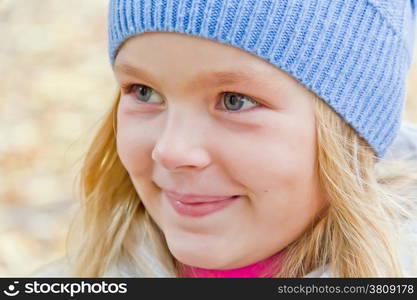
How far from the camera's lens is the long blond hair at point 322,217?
71.4 inches

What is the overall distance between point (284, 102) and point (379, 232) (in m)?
0.41

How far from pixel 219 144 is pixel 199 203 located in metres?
0.17

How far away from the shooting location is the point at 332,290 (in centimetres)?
184

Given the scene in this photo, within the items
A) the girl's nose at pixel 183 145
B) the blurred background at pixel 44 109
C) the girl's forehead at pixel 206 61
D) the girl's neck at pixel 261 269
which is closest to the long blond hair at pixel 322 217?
the girl's neck at pixel 261 269

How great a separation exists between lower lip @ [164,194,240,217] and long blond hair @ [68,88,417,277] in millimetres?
232

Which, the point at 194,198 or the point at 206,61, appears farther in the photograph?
the point at 194,198

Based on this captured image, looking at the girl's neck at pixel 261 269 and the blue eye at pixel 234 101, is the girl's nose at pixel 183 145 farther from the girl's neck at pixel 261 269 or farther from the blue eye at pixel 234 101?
the girl's neck at pixel 261 269

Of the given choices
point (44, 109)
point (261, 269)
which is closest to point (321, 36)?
point (261, 269)

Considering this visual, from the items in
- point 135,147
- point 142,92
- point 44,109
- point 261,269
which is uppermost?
point 44,109

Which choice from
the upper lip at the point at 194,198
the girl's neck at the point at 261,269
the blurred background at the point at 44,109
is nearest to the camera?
the upper lip at the point at 194,198

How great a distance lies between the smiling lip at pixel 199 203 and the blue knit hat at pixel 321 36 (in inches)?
12.5

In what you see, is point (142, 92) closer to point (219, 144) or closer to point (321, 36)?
point (219, 144)

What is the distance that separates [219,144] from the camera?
168 centimetres

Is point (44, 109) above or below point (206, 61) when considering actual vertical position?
above
